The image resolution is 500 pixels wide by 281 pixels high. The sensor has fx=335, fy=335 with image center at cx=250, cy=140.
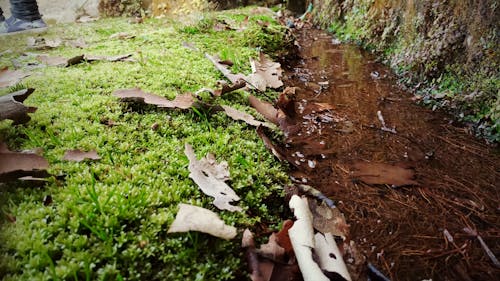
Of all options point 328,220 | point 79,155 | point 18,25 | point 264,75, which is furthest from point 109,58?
point 18,25

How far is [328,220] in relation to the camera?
5.83 feet

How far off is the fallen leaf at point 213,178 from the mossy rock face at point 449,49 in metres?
2.25

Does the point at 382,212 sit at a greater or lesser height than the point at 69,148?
lesser

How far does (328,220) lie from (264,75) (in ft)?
6.81

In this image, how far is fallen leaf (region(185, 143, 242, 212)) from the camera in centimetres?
163

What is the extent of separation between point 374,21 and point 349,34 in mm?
720

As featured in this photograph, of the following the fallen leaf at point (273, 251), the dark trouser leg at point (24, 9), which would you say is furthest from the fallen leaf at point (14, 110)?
the dark trouser leg at point (24, 9)

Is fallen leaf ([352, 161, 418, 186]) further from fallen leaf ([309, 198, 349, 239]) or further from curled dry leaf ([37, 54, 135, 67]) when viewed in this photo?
curled dry leaf ([37, 54, 135, 67])

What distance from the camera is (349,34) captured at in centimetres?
611

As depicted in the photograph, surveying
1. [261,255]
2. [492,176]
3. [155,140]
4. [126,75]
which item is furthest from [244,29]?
[261,255]

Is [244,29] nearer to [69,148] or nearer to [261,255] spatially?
[69,148]

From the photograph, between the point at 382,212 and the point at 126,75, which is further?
the point at 126,75

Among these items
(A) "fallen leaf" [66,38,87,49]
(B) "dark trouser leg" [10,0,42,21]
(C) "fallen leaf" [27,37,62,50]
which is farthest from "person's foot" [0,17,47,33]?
(A) "fallen leaf" [66,38,87,49]

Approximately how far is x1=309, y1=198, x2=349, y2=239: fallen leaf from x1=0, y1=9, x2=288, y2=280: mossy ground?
0.20 meters
